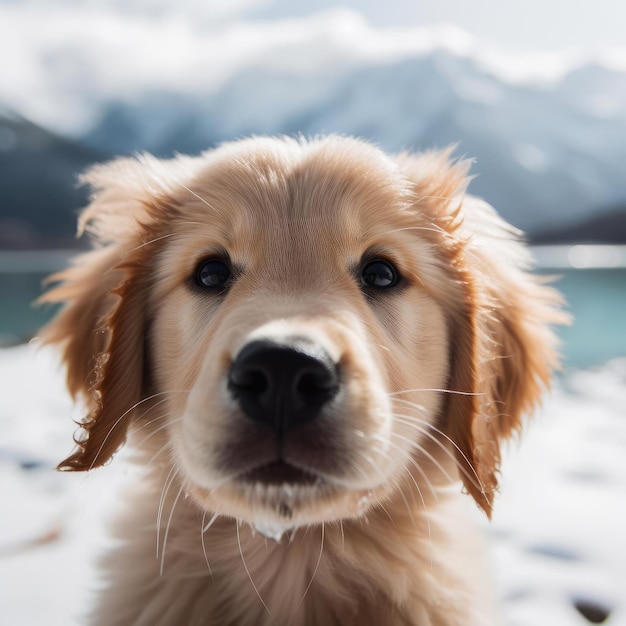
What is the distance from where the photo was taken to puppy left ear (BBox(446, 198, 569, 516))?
1.89 metres

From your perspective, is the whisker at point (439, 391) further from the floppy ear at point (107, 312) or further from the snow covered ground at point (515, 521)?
the floppy ear at point (107, 312)

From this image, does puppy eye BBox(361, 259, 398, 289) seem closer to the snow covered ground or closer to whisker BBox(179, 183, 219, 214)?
whisker BBox(179, 183, 219, 214)

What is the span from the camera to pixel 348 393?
54.9 inches

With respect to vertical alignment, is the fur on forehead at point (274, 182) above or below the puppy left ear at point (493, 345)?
above

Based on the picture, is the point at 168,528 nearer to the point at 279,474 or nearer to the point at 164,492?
the point at 164,492

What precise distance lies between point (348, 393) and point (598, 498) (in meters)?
2.53

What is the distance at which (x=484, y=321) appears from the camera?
6.54 ft

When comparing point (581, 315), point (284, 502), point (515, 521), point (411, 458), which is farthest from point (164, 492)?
point (581, 315)

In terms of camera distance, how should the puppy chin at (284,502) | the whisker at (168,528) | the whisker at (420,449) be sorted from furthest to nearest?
the whisker at (168,528) < the whisker at (420,449) < the puppy chin at (284,502)

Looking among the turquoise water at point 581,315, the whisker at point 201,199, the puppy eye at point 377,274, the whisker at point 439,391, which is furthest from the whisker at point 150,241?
the turquoise water at point 581,315

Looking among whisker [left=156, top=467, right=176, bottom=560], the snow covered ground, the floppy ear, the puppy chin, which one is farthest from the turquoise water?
the puppy chin

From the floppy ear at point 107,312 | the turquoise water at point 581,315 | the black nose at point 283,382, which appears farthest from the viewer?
the turquoise water at point 581,315

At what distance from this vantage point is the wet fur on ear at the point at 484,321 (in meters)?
1.89

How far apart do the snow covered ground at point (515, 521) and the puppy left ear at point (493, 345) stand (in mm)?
253
